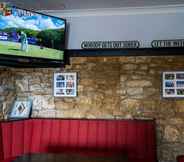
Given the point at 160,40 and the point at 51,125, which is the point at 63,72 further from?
the point at 160,40

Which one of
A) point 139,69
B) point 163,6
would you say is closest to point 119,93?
point 139,69

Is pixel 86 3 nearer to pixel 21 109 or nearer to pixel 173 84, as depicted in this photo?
pixel 173 84

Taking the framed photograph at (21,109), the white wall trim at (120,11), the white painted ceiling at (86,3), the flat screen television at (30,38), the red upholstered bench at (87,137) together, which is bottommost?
the red upholstered bench at (87,137)


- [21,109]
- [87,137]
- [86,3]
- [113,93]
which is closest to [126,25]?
[86,3]

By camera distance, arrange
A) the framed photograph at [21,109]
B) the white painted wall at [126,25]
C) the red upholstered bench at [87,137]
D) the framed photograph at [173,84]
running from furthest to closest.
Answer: the framed photograph at [21,109] → the white painted wall at [126,25] → the framed photograph at [173,84] → the red upholstered bench at [87,137]

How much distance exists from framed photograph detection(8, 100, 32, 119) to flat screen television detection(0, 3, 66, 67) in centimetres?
82

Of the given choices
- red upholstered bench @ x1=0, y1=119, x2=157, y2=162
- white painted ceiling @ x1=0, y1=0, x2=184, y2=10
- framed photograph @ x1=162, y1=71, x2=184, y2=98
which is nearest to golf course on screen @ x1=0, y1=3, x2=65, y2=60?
white painted ceiling @ x1=0, y1=0, x2=184, y2=10

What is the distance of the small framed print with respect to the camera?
546 cm

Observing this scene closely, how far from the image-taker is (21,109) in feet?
18.0

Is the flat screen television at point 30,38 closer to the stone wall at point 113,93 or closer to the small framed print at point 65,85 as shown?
the small framed print at point 65,85

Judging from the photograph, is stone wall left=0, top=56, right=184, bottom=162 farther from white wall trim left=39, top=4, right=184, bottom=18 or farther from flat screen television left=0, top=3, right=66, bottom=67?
white wall trim left=39, top=4, right=184, bottom=18

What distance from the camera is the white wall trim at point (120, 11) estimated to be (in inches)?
205

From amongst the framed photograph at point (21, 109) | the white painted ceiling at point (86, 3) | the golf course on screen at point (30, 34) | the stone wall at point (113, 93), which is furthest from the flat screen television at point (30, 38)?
the framed photograph at point (21, 109)

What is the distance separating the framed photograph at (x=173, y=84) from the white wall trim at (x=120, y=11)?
41.7 inches
